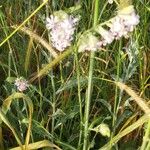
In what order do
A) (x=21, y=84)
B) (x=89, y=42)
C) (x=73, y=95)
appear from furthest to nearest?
(x=73, y=95), (x=21, y=84), (x=89, y=42)

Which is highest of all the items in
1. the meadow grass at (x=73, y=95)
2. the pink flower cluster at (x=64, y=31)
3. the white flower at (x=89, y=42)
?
the pink flower cluster at (x=64, y=31)

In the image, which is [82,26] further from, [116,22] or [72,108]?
[116,22]

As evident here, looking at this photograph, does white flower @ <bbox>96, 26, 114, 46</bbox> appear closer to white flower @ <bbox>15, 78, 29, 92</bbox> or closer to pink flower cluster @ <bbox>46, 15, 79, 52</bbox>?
pink flower cluster @ <bbox>46, 15, 79, 52</bbox>

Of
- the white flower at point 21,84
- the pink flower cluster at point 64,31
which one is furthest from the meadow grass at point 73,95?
the pink flower cluster at point 64,31

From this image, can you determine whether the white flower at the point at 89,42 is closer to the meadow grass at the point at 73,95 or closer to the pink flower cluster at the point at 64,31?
the pink flower cluster at the point at 64,31

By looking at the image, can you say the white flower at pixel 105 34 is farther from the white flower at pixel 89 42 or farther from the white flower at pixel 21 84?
the white flower at pixel 21 84

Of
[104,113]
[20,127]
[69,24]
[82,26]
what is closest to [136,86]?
[104,113]

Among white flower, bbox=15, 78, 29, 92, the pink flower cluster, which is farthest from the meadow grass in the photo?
the pink flower cluster

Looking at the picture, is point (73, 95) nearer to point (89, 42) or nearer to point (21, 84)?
point (21, 84)

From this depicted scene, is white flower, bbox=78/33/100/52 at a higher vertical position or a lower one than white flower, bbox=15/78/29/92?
higher

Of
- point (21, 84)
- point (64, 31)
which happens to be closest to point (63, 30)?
point (64, 31)

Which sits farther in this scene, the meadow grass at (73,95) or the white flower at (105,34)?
the meadow grass at (73,95)

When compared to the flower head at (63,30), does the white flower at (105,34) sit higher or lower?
lower
